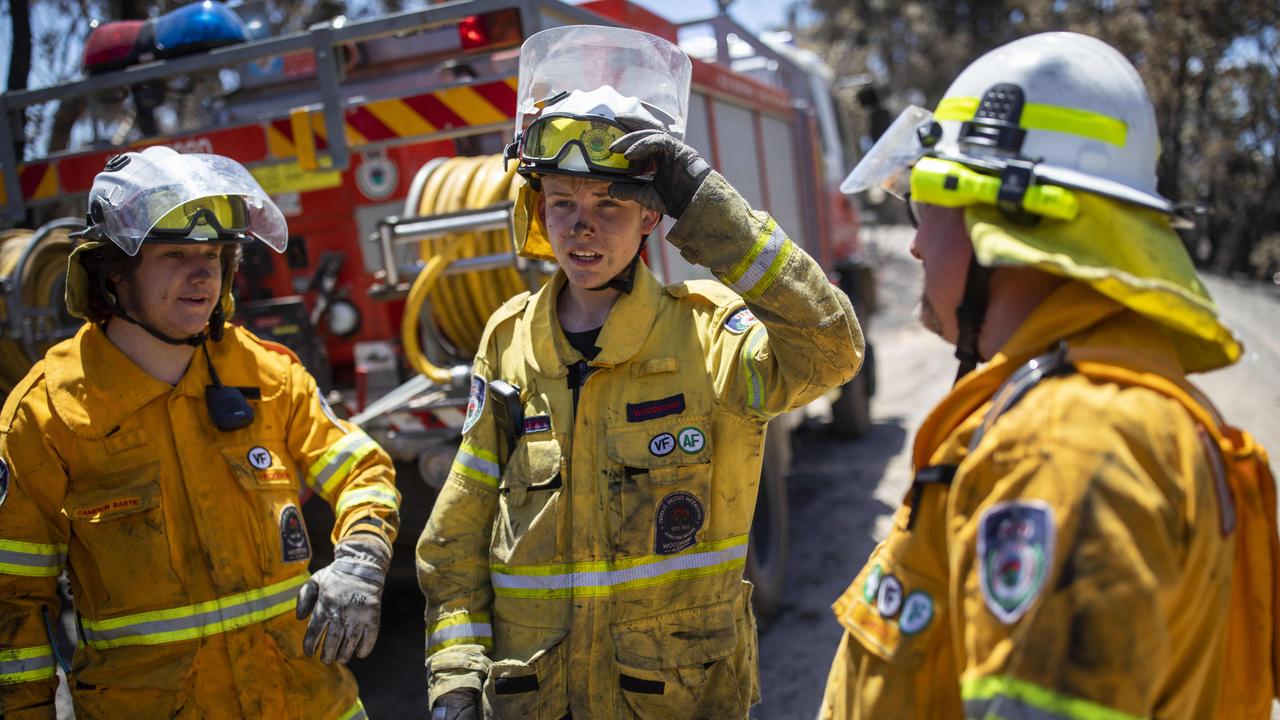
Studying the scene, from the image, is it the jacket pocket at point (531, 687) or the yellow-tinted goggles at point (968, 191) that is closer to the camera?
the yellow-tinted goggles at point (968, 191)

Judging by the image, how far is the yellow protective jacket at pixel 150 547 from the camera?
2166 mm

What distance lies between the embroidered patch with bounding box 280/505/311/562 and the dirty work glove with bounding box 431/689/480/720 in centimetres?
66

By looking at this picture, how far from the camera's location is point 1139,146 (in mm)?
1303

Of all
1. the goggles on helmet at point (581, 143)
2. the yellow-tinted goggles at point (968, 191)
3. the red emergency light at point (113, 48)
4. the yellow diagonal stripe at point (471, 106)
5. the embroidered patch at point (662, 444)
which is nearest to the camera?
the yellow-tinted goggles at point (968, 191)

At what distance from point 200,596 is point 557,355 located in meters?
1.05

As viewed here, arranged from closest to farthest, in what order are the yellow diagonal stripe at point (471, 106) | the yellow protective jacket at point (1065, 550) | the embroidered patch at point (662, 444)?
1. the yellow protective jacket at point (1065, 550)
2. the embroidered patch at point (662, 444)
3. the yellow diagonal stripe at point (471, 106)

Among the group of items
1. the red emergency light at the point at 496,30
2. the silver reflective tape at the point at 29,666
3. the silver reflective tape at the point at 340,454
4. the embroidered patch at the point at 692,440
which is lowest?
the silver reflective tape at the point at 29,666

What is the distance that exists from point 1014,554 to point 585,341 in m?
1.20

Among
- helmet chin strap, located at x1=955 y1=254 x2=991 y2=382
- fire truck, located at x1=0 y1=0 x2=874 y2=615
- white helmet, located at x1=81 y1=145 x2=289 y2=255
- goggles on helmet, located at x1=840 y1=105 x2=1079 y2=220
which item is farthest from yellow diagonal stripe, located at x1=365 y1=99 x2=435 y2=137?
helmet chin strap, located at x1=955 y1=254 x2=991 y2=382

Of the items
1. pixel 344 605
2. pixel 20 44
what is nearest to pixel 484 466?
pixel 344 605

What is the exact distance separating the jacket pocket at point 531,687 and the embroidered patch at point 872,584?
0.80m

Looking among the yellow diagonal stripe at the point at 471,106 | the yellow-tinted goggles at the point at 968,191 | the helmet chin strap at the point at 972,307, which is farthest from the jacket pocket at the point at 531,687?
the yellow diagonal stripe at the point at 471,106

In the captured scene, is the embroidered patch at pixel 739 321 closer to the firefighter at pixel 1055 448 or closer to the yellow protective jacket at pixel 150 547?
the firefighter at pixel 1055 448

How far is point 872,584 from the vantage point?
1.37m
